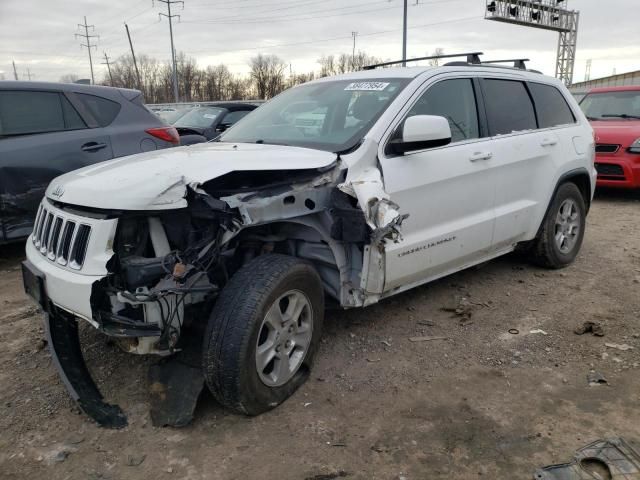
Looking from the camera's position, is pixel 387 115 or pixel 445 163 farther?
pixel 445 163

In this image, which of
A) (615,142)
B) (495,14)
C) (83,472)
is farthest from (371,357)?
(495,14)

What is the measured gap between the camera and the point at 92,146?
546 cm

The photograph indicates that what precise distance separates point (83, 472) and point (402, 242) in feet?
7.02

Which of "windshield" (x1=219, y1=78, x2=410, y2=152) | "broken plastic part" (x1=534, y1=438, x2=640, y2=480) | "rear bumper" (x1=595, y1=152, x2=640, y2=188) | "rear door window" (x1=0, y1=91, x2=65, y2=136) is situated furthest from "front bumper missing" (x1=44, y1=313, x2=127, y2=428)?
"rear bumper" (x1=595, y1=152, x2=640, y2=188)

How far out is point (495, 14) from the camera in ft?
97.6

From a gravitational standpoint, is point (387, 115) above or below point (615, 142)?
above

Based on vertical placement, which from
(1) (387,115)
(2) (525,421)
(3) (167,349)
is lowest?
(2) (525,421)

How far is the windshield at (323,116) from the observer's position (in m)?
Result: 3.47

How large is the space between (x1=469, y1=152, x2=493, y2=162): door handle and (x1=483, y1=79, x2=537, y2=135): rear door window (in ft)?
0.83

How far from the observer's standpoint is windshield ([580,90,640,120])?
9383mm

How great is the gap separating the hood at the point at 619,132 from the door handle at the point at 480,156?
5.60 meters

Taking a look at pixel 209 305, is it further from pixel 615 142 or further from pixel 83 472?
pixel 615 142

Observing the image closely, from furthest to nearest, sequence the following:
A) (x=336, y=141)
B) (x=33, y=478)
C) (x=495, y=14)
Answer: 1. (x=495, y=14)
2. (x=336, y=141)
3. (x=33, y=478)

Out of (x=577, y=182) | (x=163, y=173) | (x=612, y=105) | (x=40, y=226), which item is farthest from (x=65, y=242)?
(x=612, y=105)
